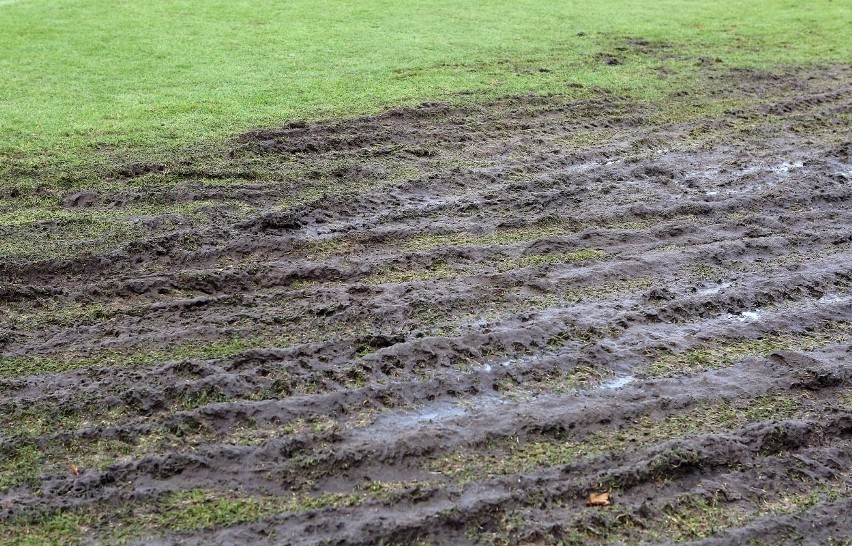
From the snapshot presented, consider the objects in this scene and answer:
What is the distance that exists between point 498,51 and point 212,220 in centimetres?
435

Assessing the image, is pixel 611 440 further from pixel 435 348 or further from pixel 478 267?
pixel 478 267

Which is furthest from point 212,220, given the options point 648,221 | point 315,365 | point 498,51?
point 498,51

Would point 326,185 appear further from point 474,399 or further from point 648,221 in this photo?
point 474,399

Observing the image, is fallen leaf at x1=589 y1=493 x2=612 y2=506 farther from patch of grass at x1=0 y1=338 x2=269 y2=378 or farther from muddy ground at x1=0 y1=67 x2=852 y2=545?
patch of grass at x1=0 y1=338 x2=269 y2=378

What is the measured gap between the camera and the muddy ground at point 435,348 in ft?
Answer: 8.89

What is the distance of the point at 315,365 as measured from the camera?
3.42 m

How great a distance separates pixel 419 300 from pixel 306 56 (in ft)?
14.8

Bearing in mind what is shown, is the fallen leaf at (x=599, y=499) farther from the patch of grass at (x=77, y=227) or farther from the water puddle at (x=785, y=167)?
the water puddle at (x=785, y=167)

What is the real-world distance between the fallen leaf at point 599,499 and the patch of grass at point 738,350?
2.69ft

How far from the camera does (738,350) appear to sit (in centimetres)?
364

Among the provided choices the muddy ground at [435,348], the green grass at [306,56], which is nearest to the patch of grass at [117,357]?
the muddy ground at [435,348]

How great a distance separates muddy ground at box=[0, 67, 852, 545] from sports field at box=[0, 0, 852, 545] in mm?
15

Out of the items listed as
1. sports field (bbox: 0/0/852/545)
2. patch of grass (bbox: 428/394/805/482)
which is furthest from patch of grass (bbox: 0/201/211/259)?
patch of grass (bbox: 428/394/805/482)

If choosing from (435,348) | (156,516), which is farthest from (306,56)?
(156,516)
